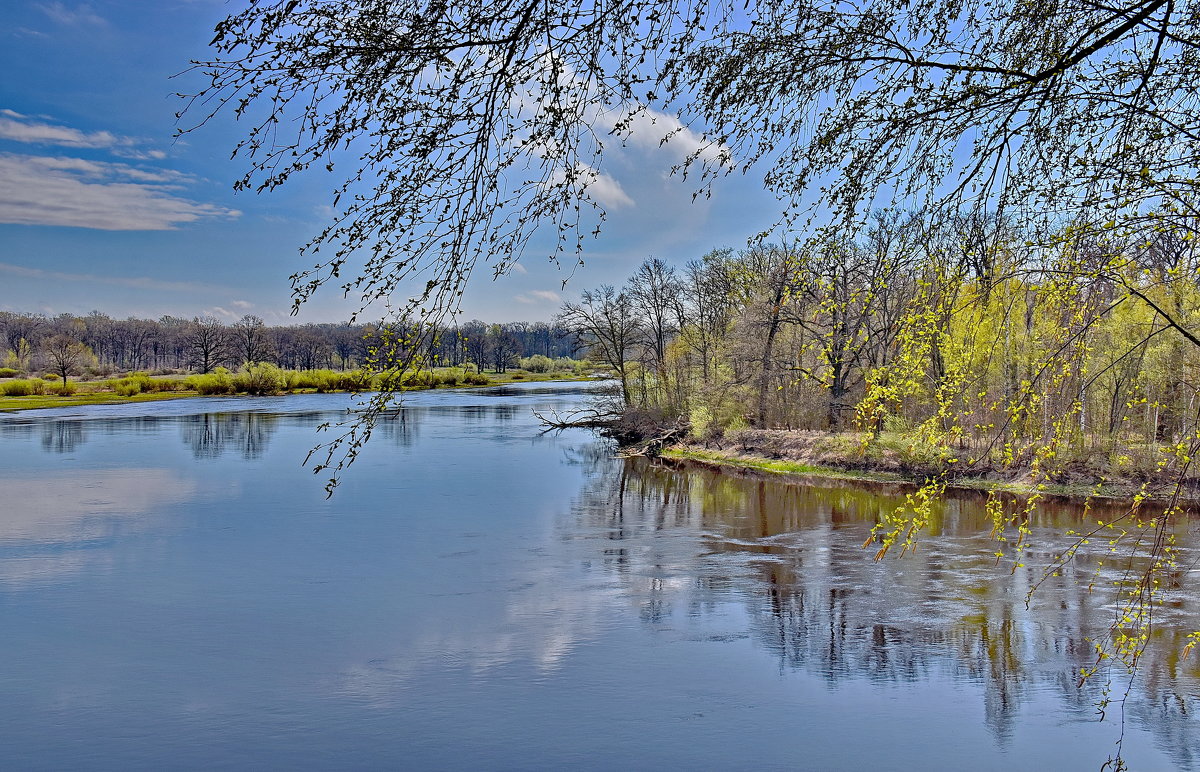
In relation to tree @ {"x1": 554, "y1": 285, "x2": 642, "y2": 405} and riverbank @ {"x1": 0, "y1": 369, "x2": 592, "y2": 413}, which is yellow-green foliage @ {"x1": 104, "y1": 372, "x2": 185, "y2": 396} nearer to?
riverbank @ {"x1": 0, "y1": 369, "x2": 592, "y2": 413}

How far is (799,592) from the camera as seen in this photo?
13055 mm

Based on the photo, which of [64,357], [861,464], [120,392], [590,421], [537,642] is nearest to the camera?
[537,642]

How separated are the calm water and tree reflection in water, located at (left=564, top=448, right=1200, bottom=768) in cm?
6

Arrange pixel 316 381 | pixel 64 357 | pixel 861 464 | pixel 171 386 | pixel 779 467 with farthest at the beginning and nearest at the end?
pixel 316 381
pixel 64 357
pixel 171 386
pixel 779 467
pixel 861 464

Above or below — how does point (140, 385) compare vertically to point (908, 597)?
above

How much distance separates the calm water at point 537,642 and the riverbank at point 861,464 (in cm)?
187

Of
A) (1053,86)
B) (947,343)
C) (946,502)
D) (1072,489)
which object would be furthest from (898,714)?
(1072,489)

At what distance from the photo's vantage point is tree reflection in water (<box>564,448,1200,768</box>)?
377 inches

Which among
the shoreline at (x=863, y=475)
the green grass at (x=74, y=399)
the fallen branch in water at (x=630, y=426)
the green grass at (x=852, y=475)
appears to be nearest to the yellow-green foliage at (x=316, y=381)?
the green grass at (x=74, y=399)

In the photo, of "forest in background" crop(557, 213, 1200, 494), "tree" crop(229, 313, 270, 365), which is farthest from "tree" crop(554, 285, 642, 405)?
"tree" crop(229, 313, 270, 365)

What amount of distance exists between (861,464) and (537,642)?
17319 mm

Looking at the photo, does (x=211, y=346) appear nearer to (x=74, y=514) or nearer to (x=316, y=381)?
(x=316, y=381)

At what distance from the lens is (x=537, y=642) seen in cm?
1077

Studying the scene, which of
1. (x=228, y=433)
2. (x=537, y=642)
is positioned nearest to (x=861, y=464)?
(x=537, y=642)
